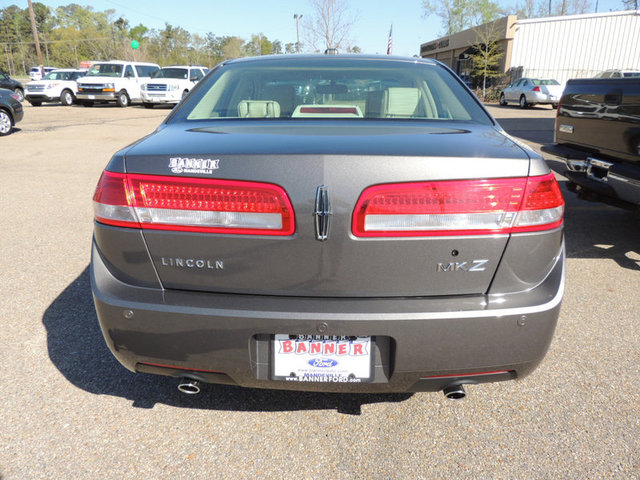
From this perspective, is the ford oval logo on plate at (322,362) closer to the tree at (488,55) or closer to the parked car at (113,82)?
the parked car at (113,82)

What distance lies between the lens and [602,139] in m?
4.36

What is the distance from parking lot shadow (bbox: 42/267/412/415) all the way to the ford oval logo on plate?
62 cm

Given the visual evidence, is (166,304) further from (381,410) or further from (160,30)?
(160,30)

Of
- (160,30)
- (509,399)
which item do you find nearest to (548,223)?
(509,399)

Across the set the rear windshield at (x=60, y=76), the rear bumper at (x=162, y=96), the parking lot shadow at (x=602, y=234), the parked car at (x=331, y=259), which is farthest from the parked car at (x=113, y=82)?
the parked car at (x=331, y=259)

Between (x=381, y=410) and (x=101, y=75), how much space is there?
24.7 m

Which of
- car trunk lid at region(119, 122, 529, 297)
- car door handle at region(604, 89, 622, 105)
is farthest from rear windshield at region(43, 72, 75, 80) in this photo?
car trunk lid at region(119, 122, 529, 297)

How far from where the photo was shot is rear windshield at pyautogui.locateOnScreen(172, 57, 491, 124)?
8.46ft

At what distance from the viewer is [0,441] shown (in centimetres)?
212

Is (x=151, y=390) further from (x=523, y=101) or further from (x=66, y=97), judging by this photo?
(x=66, y=97)

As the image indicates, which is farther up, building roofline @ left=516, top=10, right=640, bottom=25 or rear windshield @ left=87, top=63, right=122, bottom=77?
building roofline @ left=516, top=10, right=640, bottom=25

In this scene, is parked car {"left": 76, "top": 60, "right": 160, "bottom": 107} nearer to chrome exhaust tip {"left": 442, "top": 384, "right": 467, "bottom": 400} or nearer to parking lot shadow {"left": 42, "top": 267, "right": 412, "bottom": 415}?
parking lot shadow {"left": 42, "top": 267, "right": 412, "bottom": 415}

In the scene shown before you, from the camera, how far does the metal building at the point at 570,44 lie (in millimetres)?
33031

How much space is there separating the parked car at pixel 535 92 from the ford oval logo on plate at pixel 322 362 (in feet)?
81.6
